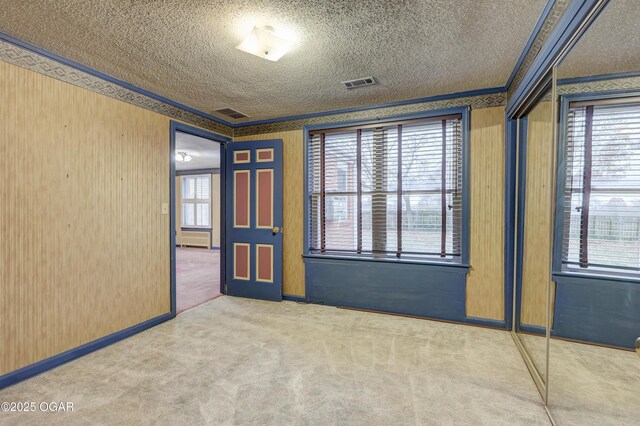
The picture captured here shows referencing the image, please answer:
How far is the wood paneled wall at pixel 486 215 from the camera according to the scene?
3.17 meters

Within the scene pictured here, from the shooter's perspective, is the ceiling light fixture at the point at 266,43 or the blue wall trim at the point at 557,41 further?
the ceiling light fixture at the point at 266,43

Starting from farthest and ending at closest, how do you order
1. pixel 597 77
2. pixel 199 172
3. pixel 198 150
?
pixel 199 172 → pixel 198 150 → pixel 597 77

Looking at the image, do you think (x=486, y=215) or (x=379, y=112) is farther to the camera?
(x=379, y=112)

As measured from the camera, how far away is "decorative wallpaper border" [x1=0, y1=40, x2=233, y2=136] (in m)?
2.23

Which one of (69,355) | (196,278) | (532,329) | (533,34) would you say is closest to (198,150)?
(196,278)

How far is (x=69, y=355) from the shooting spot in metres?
2.51

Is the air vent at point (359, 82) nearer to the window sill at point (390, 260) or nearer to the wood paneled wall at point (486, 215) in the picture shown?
the wood paneled wall at point (486, 215)

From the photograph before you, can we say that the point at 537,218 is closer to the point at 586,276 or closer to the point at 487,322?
the point at 586,276

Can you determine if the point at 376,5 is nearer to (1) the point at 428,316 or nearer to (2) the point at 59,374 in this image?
(1) the point at 428,316

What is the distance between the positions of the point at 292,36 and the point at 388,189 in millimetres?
2048

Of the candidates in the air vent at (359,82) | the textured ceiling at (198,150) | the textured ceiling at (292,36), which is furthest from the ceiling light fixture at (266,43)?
the textured ceiling at (198,150)

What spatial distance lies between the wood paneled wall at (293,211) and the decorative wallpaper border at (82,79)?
1.23 meters

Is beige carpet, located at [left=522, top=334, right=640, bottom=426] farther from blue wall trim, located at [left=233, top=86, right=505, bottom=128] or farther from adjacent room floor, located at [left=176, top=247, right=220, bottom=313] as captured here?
adjacent room floor, located at [left=176, top=247, right=220, bottom=313]

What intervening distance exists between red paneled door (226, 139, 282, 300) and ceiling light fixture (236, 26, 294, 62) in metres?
1.88
